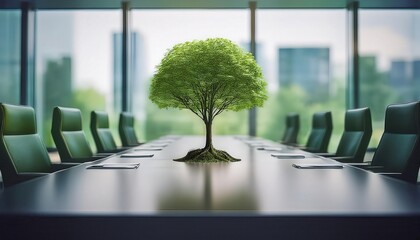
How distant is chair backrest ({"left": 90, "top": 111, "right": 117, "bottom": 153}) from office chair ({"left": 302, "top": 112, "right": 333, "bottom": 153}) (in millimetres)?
2282

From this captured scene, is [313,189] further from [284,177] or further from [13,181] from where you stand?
[13,181]

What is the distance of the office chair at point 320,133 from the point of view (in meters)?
5.11

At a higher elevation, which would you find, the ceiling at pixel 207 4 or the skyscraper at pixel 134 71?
the ceiling at pixel 207 4

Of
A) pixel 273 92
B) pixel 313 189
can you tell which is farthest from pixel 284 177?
pixel 273 92

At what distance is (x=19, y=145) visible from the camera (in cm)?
301

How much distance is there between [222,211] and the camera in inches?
46.1

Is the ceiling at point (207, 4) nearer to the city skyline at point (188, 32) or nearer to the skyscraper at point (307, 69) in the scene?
the city skyline at point (188, 32)

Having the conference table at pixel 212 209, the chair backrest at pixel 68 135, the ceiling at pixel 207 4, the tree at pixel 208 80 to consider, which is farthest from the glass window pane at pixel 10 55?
the conference table at pixel 212 209

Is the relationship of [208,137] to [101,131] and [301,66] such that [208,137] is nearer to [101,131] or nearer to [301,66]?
[101,131]

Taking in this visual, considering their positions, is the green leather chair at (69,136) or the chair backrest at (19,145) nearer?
the chair backrest at (19,145)

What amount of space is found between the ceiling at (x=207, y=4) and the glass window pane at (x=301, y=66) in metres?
0.29

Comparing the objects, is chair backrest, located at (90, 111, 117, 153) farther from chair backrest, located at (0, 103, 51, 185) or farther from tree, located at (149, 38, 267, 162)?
tree, located at (149, 38, 267, 162)

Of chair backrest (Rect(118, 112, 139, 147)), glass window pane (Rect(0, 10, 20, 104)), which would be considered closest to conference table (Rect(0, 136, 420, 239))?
chair backrest (Rect(118, 112, 139, 147))

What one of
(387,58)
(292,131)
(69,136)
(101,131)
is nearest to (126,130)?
(101,131)
